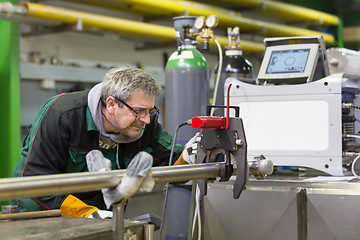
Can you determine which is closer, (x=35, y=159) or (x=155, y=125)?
(x=35, y=159)

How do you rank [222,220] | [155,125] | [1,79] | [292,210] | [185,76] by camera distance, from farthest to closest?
[1,79] → [185,76] → [155,125] → [222,220] → [292,210]

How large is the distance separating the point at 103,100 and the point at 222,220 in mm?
605

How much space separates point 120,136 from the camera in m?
1.82

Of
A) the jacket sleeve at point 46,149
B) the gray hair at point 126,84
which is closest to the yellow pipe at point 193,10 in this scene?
the gray hair at point 126,84

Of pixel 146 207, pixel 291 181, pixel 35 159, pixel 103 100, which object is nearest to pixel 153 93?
pixel 103 100

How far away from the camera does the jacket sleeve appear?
5.41ft

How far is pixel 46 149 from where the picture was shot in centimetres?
167

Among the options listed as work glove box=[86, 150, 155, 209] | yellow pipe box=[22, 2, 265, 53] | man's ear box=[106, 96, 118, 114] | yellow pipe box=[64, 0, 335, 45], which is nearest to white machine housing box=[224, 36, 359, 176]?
man's ear box=[106, 96, 118, 114]

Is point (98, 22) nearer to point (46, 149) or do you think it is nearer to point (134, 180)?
point (46, 149)

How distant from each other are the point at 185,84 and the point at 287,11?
2.94 meters

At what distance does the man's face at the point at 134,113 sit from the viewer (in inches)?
67.9

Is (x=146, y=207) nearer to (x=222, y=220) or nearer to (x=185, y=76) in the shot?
(x=185, y=76)

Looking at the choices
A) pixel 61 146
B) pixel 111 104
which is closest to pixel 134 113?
pixel 111 104

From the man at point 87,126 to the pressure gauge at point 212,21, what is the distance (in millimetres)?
591
